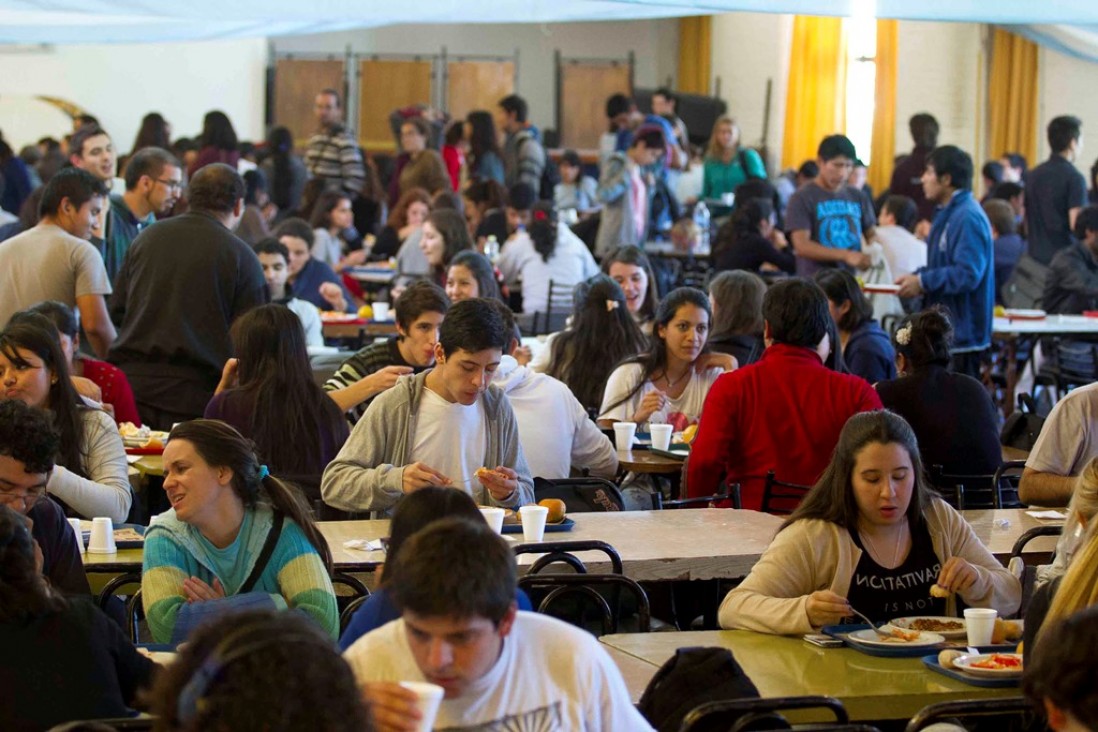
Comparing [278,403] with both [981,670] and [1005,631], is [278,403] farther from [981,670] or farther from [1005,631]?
[981,670]

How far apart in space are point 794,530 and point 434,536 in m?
1.54

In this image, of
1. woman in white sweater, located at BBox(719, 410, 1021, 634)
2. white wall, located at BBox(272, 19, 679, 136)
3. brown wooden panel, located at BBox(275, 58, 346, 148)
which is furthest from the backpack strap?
white wall, located at BBox(272, 19, 679, 136)

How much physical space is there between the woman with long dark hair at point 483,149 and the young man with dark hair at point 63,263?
24.1ft

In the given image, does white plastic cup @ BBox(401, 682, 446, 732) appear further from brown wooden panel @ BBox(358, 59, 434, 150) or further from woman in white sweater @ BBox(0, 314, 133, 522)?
brown wooden panel @ BBox(358, 59, 434, 150)

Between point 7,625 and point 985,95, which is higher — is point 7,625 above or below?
below

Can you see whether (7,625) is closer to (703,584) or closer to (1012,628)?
(1012,628)

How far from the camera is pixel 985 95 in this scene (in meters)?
15.0

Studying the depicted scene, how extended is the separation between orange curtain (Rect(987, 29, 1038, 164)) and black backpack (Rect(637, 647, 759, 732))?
40.5 feet

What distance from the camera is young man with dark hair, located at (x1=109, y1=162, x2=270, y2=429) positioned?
600cm

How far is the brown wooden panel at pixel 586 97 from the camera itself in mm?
19125

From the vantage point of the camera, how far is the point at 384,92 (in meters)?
18.7

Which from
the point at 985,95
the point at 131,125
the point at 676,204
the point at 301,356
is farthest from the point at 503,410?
the point at 131,125

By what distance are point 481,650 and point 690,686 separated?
0.65m

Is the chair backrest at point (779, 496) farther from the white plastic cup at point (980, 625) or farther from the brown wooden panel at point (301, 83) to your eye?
the brown wooden panel at point (301, 83)
